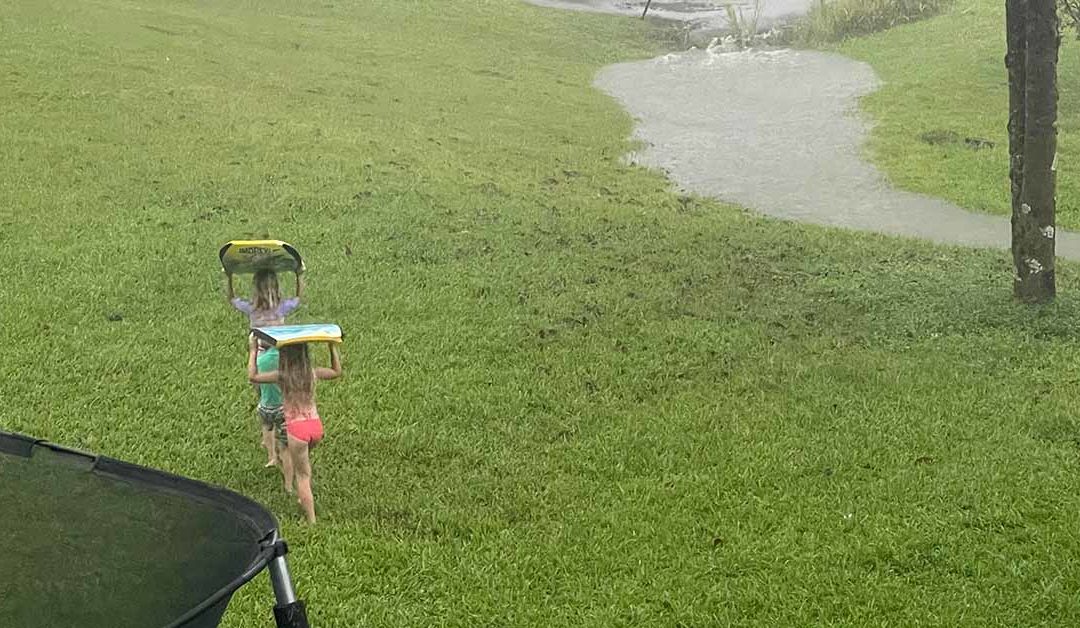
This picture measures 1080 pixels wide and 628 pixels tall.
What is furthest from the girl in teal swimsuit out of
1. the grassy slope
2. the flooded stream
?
the grassy slope

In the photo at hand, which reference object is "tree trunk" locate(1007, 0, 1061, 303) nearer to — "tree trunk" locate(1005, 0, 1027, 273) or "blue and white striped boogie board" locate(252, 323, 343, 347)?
"tree trunk" locate(1005, 0, 1027, 273)

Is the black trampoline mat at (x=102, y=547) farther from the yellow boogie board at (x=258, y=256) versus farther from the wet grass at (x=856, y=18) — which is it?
the wet grass at (x=856, y=18)

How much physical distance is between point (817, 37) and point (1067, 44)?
5276 millimetres

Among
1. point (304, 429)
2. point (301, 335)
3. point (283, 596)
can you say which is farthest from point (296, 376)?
point (283, 596)

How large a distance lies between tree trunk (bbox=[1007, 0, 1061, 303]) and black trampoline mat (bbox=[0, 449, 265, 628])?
19.5 ft

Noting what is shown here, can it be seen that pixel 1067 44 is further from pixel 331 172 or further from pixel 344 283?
pixel 344 283

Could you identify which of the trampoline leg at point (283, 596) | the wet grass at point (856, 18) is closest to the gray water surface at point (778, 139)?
the wet grass at point (856, 18)

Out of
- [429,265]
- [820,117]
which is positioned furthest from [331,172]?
[820,117]

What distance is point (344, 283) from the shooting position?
7.11m

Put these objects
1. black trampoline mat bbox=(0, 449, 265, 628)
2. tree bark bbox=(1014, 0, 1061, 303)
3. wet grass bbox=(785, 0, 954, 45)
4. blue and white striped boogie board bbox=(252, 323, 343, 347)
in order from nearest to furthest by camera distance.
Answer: black trampoline mat bbox=(0, 449, 265, 628) → blue and white striped boogie board bbox=(252, 323, 343, 347) → tree bark bbox=(1014, 0, 1061, 303) → wet grass bbox=(785, 0, 954, 45)

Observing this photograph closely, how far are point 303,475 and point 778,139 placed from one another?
11472 mm

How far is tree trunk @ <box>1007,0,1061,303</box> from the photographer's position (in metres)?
6.46

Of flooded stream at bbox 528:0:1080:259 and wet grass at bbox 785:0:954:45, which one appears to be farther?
wet grass at bbox 785:0:954:45

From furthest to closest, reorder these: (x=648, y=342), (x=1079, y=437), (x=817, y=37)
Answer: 1. (x=817, y=37)
2. (x=648, y=342)
3. (x=1079, y=437)
